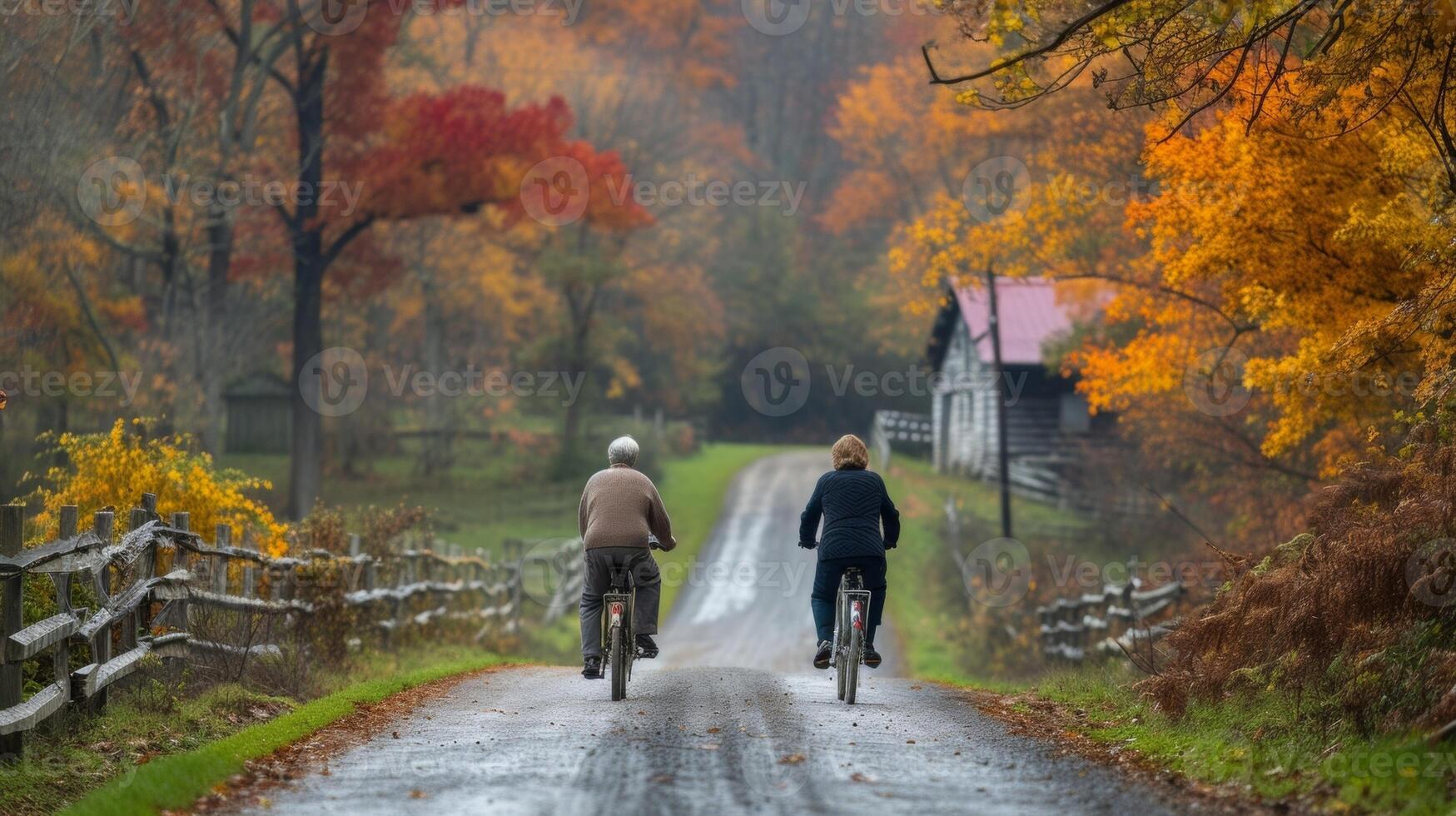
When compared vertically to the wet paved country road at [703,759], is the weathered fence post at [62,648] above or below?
above

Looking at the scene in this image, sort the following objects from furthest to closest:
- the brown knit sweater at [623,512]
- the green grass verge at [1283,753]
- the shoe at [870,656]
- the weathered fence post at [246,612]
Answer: the weathered fence post at [246,612]
the brown knit sweater at [623,512]
the shoe at [870,656]
the green grass verge at [1283,753]

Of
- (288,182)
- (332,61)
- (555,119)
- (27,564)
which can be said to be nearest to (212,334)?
(288,182)

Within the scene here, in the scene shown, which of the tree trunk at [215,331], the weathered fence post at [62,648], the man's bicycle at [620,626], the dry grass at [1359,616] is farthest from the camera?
the tree trunk at [215,331]

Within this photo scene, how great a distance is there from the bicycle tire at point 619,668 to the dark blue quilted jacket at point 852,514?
1.62m

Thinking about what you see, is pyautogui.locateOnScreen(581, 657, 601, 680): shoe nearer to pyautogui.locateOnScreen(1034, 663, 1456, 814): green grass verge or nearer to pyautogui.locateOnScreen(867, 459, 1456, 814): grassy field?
pyautogui.locateOnScreen(867, 459, 1456, 814): grassy field

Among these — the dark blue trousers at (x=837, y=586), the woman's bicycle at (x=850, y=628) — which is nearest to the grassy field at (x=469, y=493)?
the dark blue trousers at (x=837, y=586)

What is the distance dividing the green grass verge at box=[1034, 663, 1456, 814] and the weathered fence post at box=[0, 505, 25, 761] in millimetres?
6454

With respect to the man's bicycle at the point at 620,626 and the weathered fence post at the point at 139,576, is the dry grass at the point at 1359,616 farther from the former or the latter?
the weathered fence post at the point at 139,576

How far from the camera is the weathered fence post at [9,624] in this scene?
843cm

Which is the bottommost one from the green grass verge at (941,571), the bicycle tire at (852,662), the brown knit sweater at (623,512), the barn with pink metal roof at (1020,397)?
the green grass verge at (941,571)

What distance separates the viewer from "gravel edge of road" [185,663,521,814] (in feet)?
25.1

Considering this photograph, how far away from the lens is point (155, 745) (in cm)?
955

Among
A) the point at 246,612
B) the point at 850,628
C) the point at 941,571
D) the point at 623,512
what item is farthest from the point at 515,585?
A: the point at 850,628

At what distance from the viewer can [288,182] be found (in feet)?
100.0
